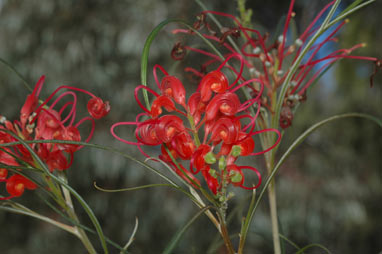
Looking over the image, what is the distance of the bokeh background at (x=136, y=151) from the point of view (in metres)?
2.17

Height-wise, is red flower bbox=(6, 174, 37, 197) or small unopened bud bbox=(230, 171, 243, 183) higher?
small unopened bud bbox=(230, 171, 243, 183)

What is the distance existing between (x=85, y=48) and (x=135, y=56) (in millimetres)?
294

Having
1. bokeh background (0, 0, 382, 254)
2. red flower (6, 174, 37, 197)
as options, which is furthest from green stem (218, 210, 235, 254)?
bokeh background (0, 0, 382, 254)

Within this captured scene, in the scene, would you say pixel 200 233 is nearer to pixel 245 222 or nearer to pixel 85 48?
pixel 85 48

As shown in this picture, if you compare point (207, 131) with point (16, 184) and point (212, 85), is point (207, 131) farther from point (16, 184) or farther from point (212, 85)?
point (16, 184)

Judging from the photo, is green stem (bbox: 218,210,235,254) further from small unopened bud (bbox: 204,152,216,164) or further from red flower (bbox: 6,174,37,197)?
red flower (bbox: 6,174,37,197)

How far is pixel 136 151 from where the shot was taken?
210 centimetres

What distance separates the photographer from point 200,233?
2.16 m

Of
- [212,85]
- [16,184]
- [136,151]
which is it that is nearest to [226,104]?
[212,85]

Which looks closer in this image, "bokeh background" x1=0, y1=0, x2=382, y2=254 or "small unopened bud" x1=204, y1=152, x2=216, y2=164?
"small unopened bud" x1=204, y1=152, x2=216, y2=164

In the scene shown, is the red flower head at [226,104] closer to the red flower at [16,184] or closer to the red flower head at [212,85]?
the red flower head at [212,85]

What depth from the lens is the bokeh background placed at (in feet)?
7.13

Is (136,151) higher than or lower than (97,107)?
lower

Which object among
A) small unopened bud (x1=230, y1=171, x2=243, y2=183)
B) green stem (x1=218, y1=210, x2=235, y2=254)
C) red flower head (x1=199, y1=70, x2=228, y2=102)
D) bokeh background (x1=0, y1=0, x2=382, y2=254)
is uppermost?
red flower head (x1=199, y1=70, x2=228, y2=102)
